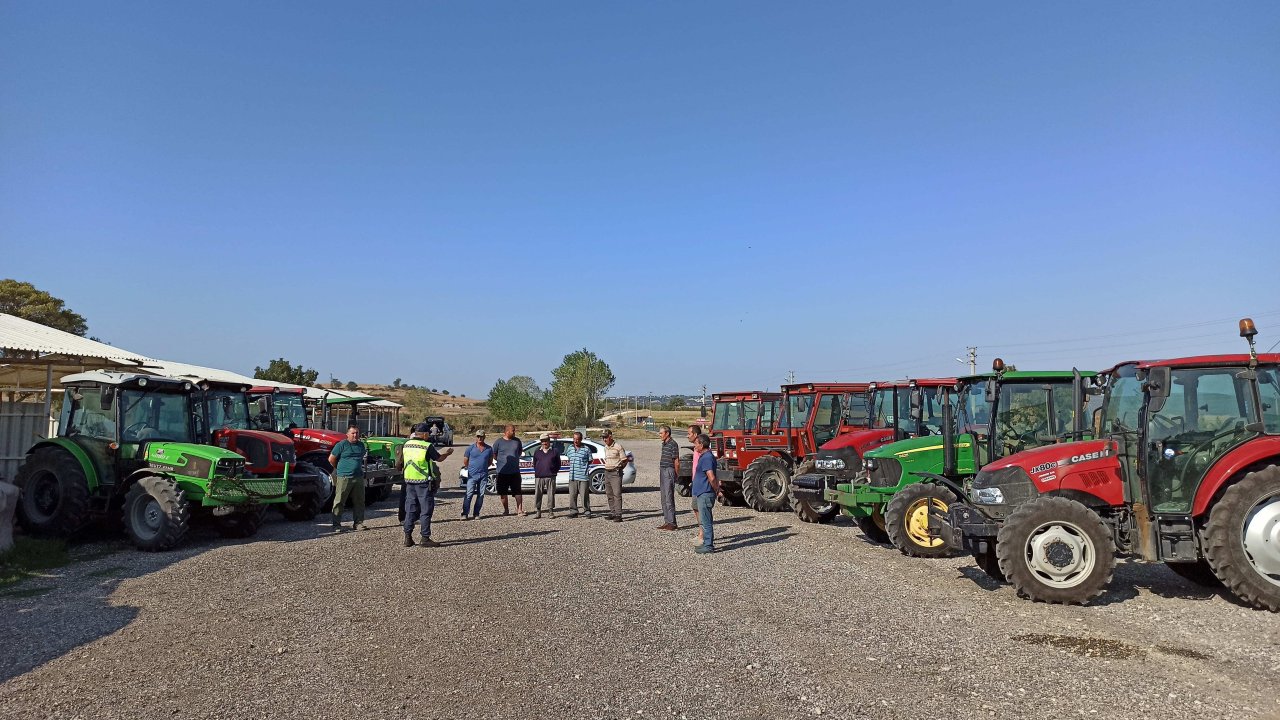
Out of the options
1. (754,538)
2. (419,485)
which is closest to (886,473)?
(754,538)

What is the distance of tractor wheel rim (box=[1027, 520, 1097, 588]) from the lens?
24.1ft

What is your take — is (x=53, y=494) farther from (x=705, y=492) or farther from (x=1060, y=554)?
(x=1060, y=554)

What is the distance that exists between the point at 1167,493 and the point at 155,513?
11.4 m

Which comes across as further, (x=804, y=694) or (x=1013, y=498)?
(x=1013, y=498)

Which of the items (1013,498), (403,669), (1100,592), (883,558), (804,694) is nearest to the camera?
(804,694)

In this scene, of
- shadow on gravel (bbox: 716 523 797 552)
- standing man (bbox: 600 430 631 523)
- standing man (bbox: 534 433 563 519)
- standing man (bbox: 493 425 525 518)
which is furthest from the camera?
standing man (bbox: 493 425 525 518)

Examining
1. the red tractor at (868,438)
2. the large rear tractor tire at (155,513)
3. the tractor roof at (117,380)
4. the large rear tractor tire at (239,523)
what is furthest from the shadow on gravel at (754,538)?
the tractor roof at (117,380)

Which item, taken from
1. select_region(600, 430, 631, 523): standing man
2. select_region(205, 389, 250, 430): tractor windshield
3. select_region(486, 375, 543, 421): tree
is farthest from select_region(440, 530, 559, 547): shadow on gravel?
select_region(486, 375, 543, 421): tree

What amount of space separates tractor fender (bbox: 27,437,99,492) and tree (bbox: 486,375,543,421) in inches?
2380

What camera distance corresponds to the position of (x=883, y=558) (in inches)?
400

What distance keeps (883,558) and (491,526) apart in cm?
623

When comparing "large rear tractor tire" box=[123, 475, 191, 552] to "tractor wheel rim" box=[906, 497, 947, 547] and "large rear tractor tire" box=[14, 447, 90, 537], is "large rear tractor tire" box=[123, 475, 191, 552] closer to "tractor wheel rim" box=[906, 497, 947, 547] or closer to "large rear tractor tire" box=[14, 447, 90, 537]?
"large rear tractor tire" box=[14, 447, 90, 537]

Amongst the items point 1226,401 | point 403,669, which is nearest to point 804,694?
point 403,669

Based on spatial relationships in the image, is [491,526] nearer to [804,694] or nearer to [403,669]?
[403,669]
